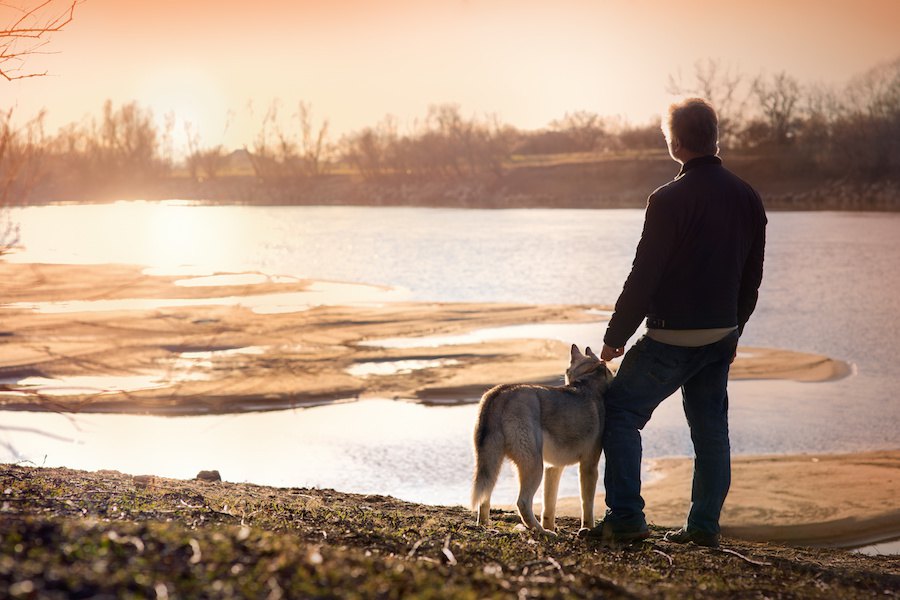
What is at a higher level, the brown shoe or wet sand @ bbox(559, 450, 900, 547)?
the brown shoe

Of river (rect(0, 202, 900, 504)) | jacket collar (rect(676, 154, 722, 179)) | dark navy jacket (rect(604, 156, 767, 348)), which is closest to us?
dark navy jacket (rect(604, 156, 767, 348))

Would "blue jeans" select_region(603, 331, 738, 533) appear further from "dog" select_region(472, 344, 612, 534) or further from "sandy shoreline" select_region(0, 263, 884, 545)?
"sandy shoreline" select_region(0, 263, 884, 545)

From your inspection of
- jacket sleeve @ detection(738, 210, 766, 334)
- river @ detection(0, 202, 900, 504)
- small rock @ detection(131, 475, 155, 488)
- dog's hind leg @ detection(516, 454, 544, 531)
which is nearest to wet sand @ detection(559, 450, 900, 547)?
river @ detection(0, 202, 900, 504)

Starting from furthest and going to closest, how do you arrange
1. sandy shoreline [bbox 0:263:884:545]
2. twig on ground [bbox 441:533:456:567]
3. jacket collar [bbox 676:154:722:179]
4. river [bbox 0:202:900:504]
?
1. river [bbox 0:202:900:504]
2. sandy shoreline [bbox 0:263:884:545]
3. jacket collar [bbox 676:154:722:179]
4. twig on ground [bbox 441:533:456:567]

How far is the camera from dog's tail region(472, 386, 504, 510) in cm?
558

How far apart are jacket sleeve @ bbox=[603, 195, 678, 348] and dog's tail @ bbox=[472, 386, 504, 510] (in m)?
0.89

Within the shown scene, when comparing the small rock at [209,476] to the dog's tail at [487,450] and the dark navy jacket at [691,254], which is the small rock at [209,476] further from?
the dark navy jacket at [691,254]

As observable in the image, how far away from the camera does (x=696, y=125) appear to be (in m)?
5.45

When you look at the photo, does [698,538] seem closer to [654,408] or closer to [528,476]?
[654,408]

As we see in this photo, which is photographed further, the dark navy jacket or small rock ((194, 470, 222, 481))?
small rock ((194, 470, 222, 481))

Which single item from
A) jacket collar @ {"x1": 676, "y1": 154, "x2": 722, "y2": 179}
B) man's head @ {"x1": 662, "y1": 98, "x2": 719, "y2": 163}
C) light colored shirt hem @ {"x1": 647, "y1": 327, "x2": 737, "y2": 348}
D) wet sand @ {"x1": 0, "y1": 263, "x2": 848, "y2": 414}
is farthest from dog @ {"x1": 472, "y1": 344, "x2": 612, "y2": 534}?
wet sand @ {"x1": 0, "y1": 263, "x2": 848, "y2": 414}

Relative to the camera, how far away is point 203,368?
14.4 meters

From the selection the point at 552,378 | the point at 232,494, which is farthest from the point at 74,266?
the point at 232,494

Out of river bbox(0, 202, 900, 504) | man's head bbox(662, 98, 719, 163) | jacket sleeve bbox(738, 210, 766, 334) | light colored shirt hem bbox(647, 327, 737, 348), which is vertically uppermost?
man's head bbox(662, 98, 719, 163)
